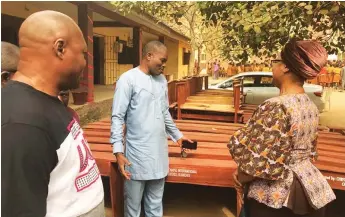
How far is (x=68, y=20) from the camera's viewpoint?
1282mm

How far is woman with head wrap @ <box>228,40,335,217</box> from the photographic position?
1.90m

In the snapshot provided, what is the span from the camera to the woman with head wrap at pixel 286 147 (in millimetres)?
1896

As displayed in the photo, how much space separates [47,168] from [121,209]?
270cm

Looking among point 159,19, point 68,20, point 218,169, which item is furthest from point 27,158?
point 159,19

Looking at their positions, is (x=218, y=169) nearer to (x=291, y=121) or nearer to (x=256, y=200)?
(x=256, y=200)

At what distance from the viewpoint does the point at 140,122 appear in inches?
111

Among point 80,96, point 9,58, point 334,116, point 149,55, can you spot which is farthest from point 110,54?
point 9,58

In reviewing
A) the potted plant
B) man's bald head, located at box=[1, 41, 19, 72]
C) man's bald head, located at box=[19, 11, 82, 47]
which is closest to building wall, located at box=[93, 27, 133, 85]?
the potted plant

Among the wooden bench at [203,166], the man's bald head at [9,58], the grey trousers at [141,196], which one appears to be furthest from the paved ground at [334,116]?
the man's bald head at [9,58]

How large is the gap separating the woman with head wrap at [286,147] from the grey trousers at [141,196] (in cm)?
108

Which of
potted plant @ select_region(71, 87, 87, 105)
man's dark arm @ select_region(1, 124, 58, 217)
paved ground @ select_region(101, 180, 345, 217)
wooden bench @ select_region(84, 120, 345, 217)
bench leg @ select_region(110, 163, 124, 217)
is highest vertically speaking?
man's dark arm @ select_region(1, 124, 58, 217)

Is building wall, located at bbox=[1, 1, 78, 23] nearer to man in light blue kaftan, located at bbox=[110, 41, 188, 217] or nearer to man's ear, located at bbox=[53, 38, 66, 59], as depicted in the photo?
man in light blue kaftan, located at bbox=[110, 41, 188, 217]

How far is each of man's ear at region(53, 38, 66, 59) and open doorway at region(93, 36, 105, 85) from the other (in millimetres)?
14088

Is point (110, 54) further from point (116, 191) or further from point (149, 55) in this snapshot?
point (149, 55)
